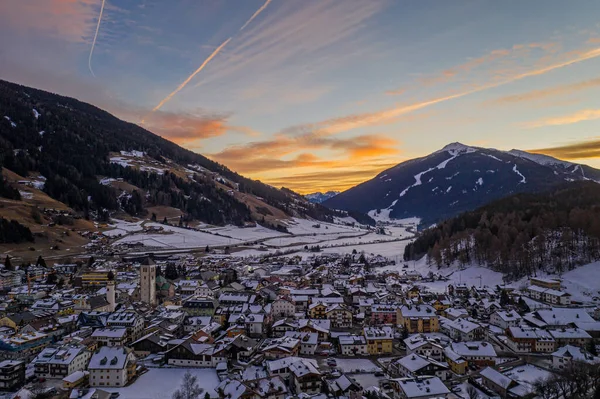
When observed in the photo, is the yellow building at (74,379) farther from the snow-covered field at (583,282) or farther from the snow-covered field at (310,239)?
the snow-covered field at (310,239)

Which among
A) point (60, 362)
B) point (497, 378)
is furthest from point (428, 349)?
point (60, 362)

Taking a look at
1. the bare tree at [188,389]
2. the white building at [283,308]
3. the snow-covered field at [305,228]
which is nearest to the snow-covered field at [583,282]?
the white building at [283,308]

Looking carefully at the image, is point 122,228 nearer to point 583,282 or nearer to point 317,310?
point 317,310

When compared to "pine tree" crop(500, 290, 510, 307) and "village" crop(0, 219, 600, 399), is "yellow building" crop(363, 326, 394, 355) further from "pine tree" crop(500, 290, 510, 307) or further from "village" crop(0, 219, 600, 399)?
"pine tree" crop(500, 290, 510, 307)

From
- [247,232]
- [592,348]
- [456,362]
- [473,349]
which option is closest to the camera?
[456,362]

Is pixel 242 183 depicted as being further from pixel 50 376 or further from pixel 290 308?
pixel 50 376

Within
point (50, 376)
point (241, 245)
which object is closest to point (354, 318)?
point (50, 376)
